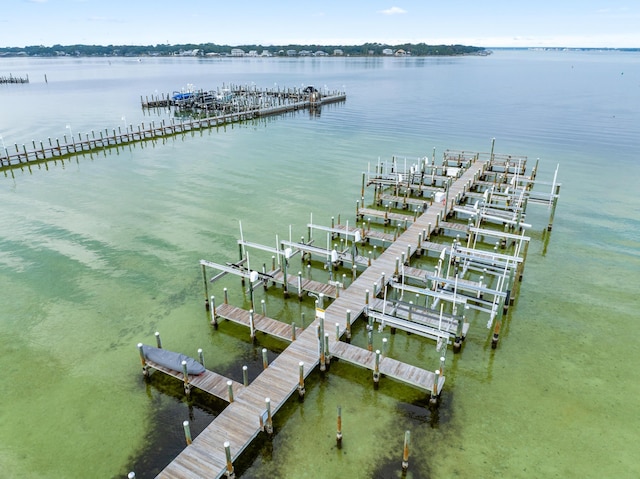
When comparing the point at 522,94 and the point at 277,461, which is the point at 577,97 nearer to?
the point at 522,94

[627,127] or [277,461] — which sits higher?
[627,127]

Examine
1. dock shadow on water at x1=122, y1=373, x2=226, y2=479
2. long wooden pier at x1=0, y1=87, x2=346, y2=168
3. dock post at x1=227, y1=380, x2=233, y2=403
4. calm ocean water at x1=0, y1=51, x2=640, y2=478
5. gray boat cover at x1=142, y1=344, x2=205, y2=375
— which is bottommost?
dock shadow on water at x1=122, y1=373, x2=226, y2=479

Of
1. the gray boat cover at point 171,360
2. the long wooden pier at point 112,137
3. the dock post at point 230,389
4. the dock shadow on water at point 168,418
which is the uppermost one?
the long wooden pier at point 112,137

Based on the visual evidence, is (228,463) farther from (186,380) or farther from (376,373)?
(376,373)

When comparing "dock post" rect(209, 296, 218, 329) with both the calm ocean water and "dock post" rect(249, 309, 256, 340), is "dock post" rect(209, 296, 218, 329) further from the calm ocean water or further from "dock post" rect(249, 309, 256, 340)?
"dock post" rect(249, 309, 256, 340)

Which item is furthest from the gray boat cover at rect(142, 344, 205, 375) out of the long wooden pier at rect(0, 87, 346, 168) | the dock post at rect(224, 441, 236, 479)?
the long wooden pier at rect(0, 87, 346, 168)

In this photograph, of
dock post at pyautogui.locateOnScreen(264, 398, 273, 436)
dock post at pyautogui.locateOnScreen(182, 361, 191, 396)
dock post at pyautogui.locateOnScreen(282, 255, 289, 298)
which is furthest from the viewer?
dock post at pyautogui.locateOnScreen(282, 255, 289, 298)

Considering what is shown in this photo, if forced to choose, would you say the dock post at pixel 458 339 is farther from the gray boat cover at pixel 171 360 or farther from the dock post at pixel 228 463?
the gray boat cover at pixel 171 360

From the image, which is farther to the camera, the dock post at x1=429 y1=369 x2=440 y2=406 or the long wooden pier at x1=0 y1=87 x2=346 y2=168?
the long wooden pier at x1=0 y1=87 x2=346 y2=168

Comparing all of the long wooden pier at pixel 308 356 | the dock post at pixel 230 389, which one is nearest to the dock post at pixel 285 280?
the long wooden pier at pixel 308 356

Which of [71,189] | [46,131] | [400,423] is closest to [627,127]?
[400,423]

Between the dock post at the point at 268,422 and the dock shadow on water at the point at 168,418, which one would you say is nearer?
Result: the dock shadow on water at the point at 168,418
